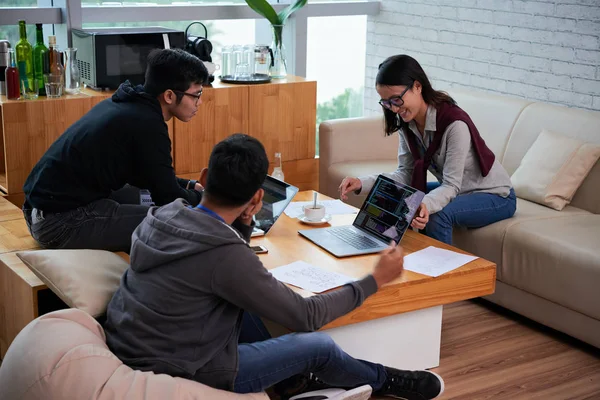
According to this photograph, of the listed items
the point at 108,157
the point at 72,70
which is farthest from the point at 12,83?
the point at 108,157

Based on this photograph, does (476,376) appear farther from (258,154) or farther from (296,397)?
(258,154)

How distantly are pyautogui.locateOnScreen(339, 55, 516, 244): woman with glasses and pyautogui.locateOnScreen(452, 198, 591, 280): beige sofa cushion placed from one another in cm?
4

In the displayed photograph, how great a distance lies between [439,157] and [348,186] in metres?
0.41

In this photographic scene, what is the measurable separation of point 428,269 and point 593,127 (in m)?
1.53

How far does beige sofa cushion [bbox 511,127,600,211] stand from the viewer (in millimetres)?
3826

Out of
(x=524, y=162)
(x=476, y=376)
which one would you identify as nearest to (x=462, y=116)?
(x=524, y=162)

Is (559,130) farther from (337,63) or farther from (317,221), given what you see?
(337,63)

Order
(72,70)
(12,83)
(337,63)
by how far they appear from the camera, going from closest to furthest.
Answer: (12,83) < (72,70) < (337,63)

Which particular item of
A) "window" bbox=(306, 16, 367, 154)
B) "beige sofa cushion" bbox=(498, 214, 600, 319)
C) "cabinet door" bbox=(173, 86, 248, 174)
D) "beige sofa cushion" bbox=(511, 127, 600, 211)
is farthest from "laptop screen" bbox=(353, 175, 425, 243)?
"window" bbox=(306, 16, 367, 154)

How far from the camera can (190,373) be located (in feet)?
7.06

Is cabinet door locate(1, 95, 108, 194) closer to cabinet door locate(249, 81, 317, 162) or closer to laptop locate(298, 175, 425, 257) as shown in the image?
cabinet door locate(249, 81, 317, 162)

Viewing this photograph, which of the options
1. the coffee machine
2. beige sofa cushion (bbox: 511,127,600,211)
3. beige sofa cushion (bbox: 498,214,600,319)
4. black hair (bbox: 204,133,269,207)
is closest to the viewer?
black hair (bbox: 204,133,269,207)

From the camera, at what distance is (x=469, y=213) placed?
357 centimetres

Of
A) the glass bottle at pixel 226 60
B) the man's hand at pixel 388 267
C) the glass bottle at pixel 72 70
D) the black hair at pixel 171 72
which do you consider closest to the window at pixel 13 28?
the glass bottle at pixel 72 70
